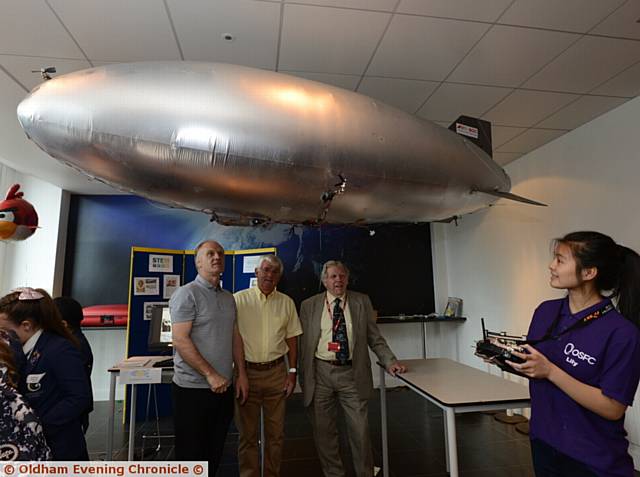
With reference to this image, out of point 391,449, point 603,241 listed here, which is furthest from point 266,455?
point 603,241

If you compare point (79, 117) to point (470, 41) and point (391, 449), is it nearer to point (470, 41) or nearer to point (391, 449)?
point (470, 41)

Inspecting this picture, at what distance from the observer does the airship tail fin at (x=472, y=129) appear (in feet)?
4.96

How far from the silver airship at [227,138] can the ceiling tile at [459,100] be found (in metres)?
1.67

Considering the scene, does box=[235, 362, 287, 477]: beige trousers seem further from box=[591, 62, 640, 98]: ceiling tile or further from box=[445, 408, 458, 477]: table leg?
box=[591, 62, 640, 98]: ceiling tile

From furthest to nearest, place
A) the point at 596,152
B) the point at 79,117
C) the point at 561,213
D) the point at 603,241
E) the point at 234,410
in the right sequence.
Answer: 1. the point at 561,213
2. the point at 596,152
3. the point at 234,410
4. the point at 603,241
5. the point at 79,117

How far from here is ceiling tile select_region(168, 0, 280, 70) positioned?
Answer: 1722mm

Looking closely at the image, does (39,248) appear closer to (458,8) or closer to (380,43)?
(380,43)

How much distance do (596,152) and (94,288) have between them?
5.25 meters

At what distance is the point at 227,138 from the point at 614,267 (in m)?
1.23

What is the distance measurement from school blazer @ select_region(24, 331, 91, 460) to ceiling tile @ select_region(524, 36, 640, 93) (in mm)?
2848

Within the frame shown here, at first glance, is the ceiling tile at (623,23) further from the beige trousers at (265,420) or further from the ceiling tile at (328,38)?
the beige trousers at (265,420)

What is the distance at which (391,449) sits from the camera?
10.0ft

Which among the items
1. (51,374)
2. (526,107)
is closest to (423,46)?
(526,107)

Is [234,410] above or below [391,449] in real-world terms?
above
